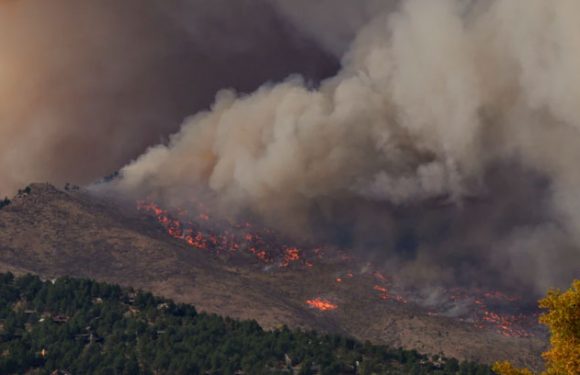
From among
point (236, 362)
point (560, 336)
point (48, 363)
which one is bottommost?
point (560, 336)

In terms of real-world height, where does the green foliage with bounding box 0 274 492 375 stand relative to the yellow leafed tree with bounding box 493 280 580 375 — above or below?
above

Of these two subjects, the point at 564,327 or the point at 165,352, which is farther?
the point at 165,352

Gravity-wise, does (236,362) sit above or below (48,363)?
above

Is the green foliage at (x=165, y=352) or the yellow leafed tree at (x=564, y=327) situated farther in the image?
the green foliage at (x=165, y=352)

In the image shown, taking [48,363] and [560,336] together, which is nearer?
[560,336]

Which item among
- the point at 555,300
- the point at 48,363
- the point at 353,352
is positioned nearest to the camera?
the point at 555,300

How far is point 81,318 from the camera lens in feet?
646

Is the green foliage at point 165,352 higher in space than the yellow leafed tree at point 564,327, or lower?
higher

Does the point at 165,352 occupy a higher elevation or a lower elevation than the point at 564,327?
higher

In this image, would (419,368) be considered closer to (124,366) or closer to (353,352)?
(353,352)

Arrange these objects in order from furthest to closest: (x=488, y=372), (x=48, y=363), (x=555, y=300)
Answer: (x=488, y=372), (x=48, y=363), (x=555, y=300)

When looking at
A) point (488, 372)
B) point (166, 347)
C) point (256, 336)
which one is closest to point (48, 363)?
point (166, 347)

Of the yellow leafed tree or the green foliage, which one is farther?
the green foliage

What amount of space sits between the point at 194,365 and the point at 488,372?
2602 inches
